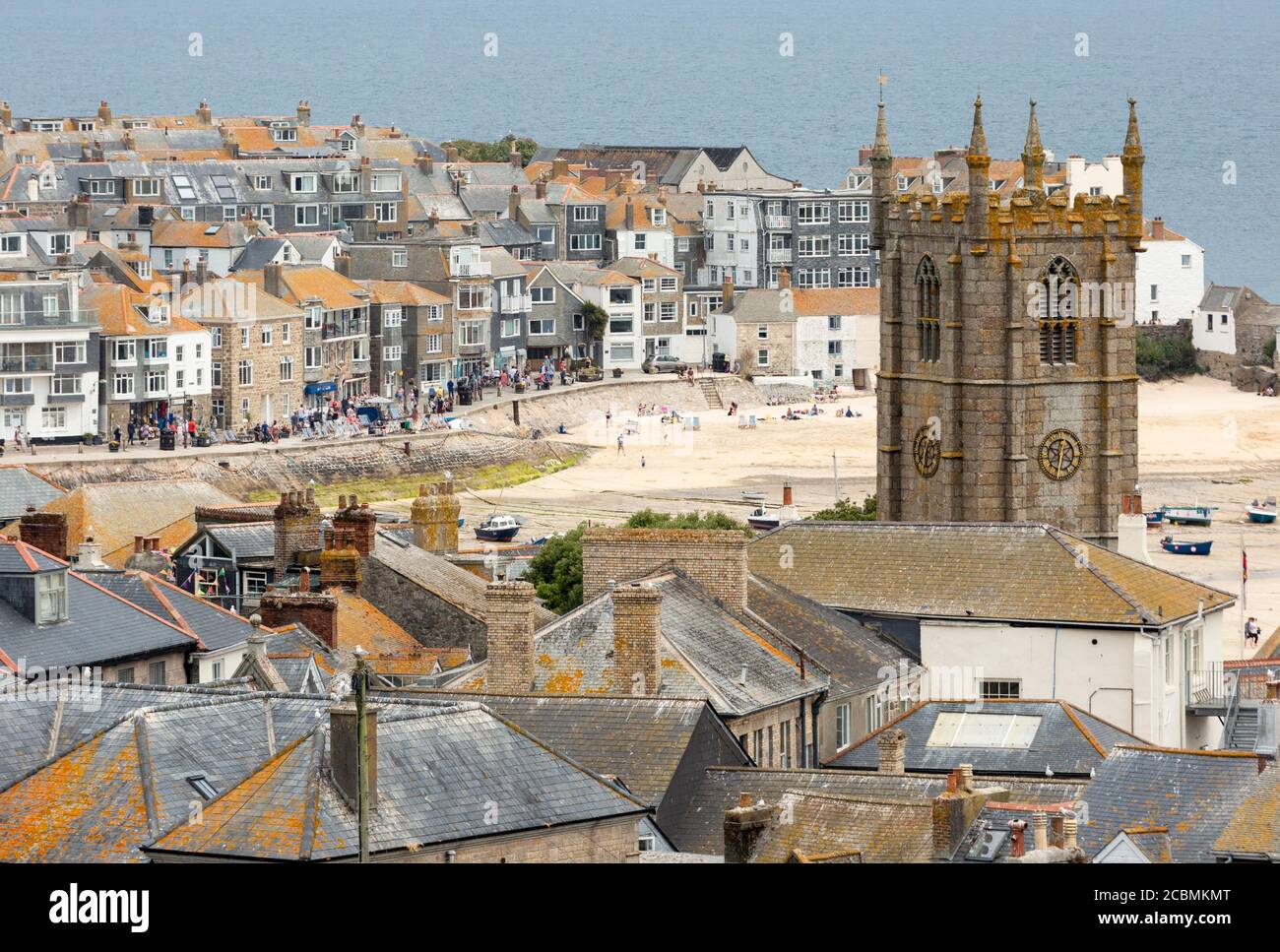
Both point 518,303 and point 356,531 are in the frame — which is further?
point 518,303

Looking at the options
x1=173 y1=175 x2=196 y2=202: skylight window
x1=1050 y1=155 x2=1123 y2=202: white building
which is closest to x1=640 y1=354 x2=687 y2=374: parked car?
x1=1050 y1=155 x2=1123 y2=202: white building

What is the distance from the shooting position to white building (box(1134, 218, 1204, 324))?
559 feet

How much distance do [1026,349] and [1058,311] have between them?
1098 mm

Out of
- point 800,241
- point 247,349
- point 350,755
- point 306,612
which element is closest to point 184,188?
point 247,349

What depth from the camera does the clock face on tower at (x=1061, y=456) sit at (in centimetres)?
6594

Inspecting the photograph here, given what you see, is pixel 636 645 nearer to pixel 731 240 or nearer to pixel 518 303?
pixel 518 303

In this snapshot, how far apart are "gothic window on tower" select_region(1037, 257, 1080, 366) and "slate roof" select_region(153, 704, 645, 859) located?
39515 millimetres

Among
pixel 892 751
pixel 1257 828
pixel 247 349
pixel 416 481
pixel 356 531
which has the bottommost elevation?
pixel 416 481

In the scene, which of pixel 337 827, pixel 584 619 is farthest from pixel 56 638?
pixel 337 827

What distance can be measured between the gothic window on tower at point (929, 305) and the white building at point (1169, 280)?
104 meters

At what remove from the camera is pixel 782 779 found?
33.6m

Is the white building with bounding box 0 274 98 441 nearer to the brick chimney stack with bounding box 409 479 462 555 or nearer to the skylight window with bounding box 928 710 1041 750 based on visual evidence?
the brick chimney stack with bounding box 409 479 462 555

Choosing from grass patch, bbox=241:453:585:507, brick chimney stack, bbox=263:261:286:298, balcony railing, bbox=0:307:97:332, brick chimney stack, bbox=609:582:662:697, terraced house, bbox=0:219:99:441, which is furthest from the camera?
brick chimney stack, bbox=263:261:286:298

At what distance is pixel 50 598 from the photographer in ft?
139
